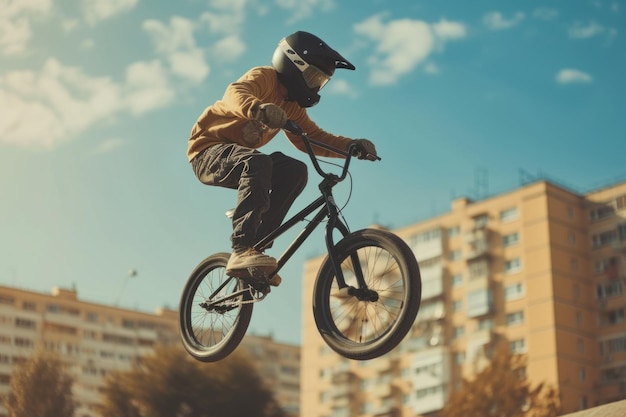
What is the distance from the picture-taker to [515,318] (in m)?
107

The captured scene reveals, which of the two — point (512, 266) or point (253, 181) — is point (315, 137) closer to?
point (253, 181)

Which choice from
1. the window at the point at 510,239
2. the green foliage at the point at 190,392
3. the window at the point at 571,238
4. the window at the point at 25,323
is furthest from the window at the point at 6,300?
the window at the point at 571,238

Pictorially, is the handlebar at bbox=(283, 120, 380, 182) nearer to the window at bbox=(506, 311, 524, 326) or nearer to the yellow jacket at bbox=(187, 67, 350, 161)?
the yellow jacket at bbox=(187, 67, 350, 161)

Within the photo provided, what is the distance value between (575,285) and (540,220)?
7.83 meters

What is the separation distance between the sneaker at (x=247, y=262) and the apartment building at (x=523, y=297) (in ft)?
293

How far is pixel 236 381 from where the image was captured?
268ft

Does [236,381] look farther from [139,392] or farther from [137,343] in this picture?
[137,343]

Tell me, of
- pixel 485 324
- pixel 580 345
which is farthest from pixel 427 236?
pixel 580 345

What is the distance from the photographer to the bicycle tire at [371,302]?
10.5 meters

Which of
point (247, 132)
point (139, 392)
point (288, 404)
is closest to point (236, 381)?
point (139, 392)

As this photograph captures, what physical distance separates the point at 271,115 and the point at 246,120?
1.21m

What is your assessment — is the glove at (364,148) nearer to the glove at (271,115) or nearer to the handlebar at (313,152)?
the handlebar at (313,152)

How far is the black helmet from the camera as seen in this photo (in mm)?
11664

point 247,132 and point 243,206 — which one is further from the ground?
point 247,132
